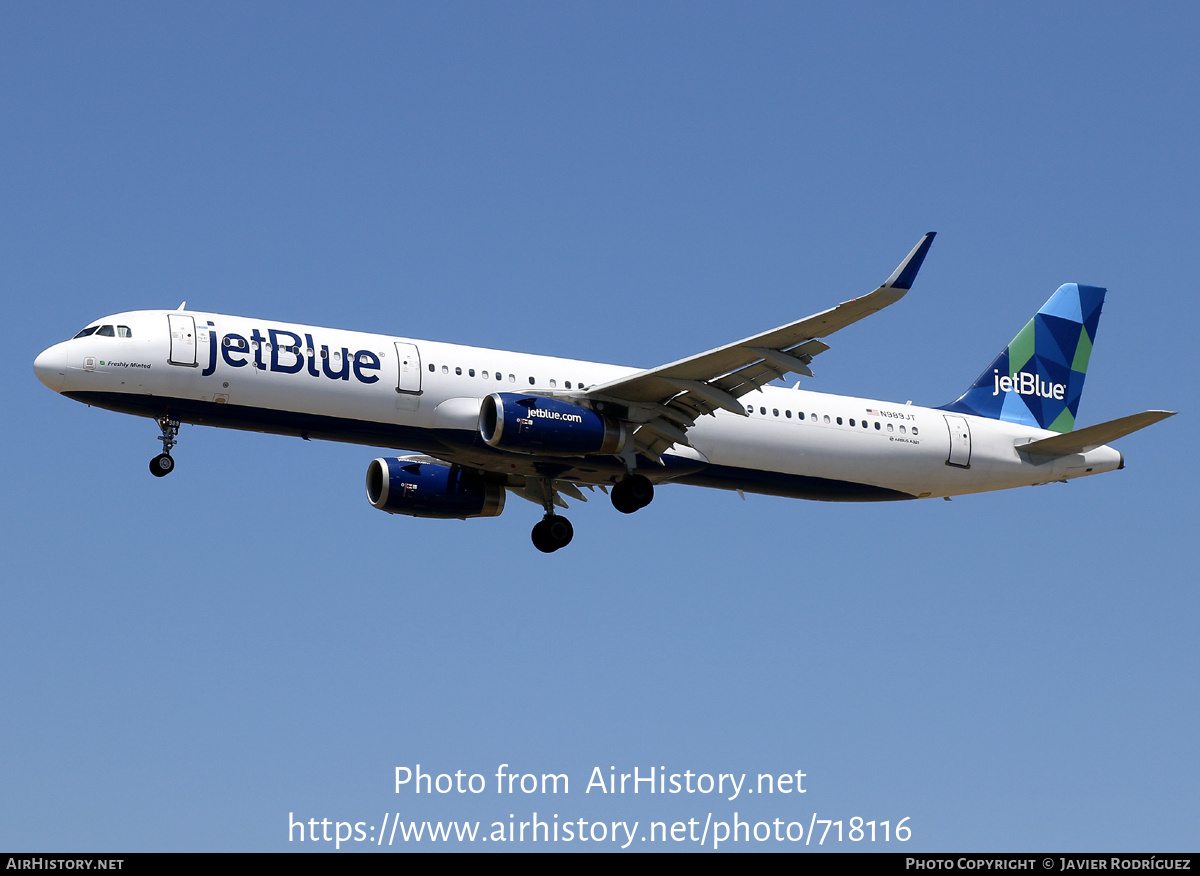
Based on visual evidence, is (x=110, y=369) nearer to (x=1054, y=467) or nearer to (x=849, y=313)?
(x=849, y=313)

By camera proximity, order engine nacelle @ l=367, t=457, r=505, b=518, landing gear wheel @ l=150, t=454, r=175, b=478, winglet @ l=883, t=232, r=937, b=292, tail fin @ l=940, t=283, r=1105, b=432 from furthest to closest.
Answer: tail fin @ l=940, t=283, r=1105, b=432 < engine nacelle @ l=367, t=457, r=505, b=518 < landing gear wheel @ l=150, t=454, r=175, b=478 < winglet @ l=883, t=232, r=937, b=292

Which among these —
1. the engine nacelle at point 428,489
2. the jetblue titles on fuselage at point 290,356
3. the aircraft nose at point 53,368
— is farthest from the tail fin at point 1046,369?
the aircraft nose at point 53,368

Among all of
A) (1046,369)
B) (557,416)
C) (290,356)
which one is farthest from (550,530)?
(1046,369)

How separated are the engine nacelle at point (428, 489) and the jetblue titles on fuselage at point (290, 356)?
577 centimetres

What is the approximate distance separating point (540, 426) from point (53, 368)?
35.6ft

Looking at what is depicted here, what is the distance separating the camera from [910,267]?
100 feet

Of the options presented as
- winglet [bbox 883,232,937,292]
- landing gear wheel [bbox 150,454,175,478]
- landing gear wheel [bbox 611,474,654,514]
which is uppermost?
winglet [bbox 883,232,937,292]

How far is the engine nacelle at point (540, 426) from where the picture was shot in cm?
3475

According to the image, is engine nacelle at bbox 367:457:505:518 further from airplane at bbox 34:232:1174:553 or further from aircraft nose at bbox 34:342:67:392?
aircraft nose at bbox 34:342:67:392

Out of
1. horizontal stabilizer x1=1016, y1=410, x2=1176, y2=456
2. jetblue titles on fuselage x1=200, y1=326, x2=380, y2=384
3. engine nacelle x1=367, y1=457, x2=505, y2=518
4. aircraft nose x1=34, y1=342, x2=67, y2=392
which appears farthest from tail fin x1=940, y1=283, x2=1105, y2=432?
aircraft nose x1=34, y1=342, x2=67, y2=392

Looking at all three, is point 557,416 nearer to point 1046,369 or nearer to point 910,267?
point 910,267

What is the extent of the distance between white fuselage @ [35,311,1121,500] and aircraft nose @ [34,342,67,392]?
0.03m

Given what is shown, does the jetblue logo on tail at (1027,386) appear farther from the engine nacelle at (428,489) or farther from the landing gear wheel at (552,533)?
the engine nacelle at (428,489)

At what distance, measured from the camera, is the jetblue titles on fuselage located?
113ft
